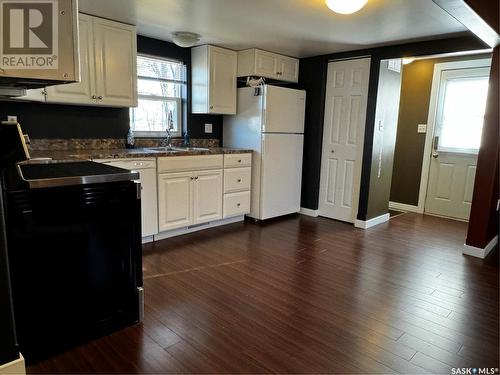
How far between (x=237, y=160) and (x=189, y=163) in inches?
27.3

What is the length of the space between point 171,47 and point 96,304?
300cm

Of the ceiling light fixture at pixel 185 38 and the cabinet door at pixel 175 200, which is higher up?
the ceiling light fixture at pixel 185 38

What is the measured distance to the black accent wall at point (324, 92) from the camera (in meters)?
3.41

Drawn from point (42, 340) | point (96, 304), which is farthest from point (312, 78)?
point (42, 340)

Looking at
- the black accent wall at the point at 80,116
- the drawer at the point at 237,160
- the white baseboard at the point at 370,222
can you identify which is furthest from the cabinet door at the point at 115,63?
the white baseboard at the point at 370,222

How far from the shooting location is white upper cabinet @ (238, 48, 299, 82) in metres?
4.00

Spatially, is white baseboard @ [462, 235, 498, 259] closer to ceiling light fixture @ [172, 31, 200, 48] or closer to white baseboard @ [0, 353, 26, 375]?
ceiling light fixture @ [172, 31, 200, 48]

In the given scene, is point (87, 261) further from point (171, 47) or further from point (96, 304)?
point (171, 47)

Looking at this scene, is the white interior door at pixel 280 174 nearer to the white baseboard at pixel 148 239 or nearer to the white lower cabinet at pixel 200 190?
the white lower cabinet at pixel 200 190

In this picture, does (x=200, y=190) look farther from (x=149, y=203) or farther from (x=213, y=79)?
(x=213, y=79)

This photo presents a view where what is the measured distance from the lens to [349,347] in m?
1.85

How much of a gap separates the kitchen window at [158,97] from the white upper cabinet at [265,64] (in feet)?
2.34

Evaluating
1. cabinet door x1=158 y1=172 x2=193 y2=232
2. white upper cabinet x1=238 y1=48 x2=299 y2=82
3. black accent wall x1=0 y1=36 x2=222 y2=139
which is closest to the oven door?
cabinet door x1=158 y1=172 x2=193 y2=232

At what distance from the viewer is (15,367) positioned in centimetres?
154
